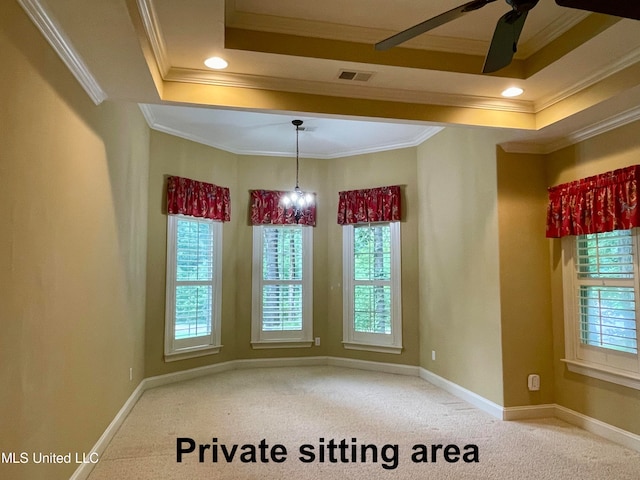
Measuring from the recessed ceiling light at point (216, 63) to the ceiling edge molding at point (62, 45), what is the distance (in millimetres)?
732

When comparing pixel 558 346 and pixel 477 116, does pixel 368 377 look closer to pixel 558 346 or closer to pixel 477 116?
pixel 558 346

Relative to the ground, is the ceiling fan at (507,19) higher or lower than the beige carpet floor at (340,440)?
higher

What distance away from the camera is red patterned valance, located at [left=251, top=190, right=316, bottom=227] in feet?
20.2

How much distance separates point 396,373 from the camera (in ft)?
18.9

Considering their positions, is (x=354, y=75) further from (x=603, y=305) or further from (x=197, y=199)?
(x=197, y=199)

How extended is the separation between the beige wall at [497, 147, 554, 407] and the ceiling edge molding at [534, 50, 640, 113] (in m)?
0.61

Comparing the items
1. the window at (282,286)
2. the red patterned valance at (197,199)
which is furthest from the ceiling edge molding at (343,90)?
the window at (282,286)

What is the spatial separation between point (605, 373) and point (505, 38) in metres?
2.90

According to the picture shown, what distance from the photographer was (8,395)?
6.14 feet

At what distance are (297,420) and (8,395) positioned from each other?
2.60 m

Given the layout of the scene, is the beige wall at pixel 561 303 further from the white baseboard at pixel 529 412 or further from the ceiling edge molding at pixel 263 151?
the ceiling edge molding at pixel 263 151

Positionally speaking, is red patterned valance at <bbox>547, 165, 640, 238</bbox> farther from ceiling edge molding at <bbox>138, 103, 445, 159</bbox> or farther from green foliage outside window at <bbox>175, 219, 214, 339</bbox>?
green foliage outside window at <bbox>175, 219, 214, 339</bbox>

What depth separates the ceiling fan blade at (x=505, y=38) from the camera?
2.03 m

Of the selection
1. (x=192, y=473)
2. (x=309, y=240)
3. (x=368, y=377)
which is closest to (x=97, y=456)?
(x=192, y=473)
